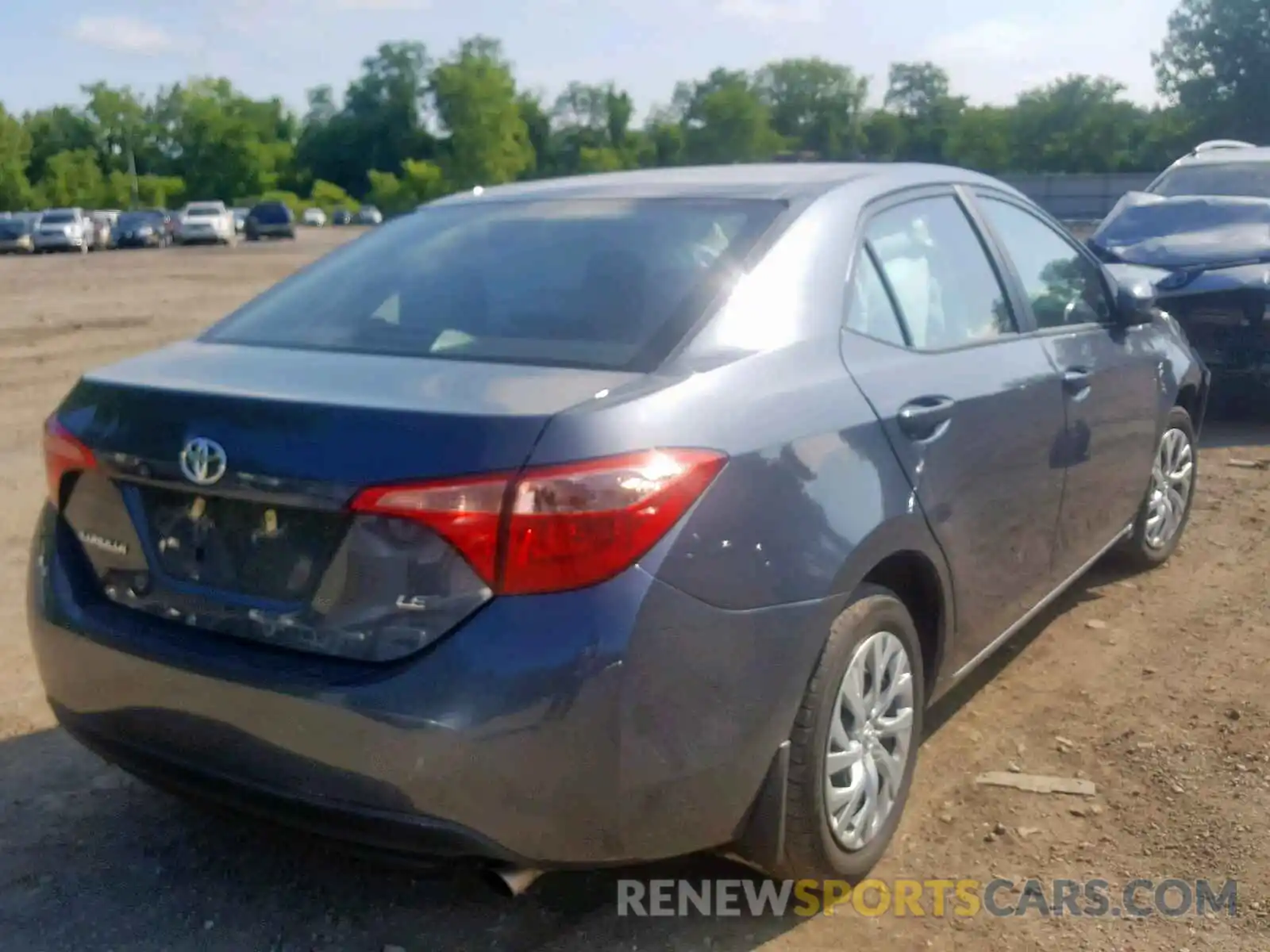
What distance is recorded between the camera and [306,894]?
10.4ft

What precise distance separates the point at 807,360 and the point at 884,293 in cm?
54

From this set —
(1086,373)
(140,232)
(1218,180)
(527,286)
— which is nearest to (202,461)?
(527,286)

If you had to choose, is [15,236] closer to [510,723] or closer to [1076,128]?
[510,723]

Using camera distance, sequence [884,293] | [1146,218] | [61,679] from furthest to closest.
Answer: [1146,218], [884,293], [61,679]

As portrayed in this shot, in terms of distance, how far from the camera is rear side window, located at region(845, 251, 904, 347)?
3285 mm

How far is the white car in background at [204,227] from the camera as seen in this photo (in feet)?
171

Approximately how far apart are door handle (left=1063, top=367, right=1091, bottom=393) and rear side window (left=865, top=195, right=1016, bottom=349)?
0.28 metres

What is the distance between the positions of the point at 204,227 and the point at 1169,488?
51.3m

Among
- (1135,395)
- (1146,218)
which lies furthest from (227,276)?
(1135,395)

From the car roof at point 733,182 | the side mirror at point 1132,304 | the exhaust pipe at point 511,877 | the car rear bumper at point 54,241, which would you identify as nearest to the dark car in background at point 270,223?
the car rear bumper at point 54,241

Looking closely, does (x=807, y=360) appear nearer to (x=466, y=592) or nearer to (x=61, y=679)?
(x=466, y=592)

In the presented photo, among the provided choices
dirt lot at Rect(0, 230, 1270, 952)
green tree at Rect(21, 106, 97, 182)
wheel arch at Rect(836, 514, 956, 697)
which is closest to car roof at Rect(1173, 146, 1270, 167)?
dirt lot at Rect(0, 230, 1270, 952)

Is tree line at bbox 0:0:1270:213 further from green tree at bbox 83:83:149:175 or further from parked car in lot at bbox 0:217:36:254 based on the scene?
parked car in lot at bbox 0:217:36:254

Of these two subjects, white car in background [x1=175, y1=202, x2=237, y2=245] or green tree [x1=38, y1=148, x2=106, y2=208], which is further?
green tree [x1=38, y1=148, x2=106, y2=208]
